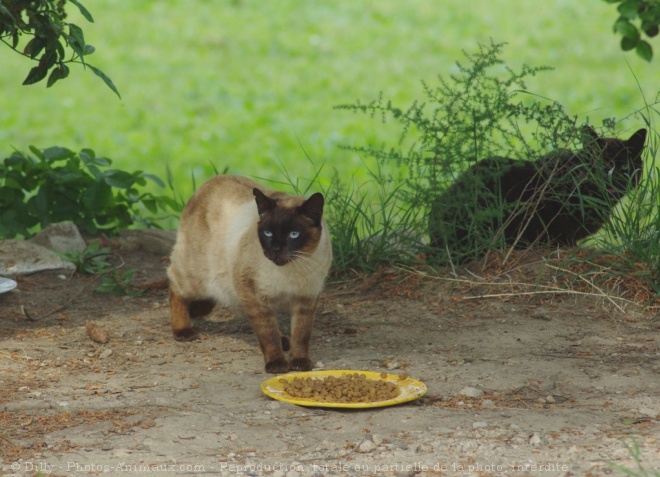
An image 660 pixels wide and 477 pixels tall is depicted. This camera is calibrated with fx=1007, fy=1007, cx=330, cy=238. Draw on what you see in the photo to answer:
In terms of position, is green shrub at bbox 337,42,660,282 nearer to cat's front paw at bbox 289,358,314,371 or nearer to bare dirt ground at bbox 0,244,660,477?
Result: bare dirt ground at bbox 0,244,660,477

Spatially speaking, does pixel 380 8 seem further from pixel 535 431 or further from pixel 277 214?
pixel 535 431

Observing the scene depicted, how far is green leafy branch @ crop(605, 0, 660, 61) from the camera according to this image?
518 centimetres

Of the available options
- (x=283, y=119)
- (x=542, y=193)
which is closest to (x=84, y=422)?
(x=542, y=193)

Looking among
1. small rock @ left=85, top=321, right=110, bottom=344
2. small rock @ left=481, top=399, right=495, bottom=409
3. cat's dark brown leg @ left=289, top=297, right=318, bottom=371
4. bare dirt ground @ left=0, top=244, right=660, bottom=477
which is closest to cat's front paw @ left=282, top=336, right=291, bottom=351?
bare dirt ground @ left=0, top=244, right=660, bottom=477

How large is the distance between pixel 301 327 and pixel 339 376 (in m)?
0.48

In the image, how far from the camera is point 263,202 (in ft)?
16.9

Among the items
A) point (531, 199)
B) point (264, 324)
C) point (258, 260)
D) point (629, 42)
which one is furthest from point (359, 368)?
point (629, 42)

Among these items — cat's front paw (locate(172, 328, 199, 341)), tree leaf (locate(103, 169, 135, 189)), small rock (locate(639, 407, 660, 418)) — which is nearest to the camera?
small rock (locate(639, 407, 660, 418))

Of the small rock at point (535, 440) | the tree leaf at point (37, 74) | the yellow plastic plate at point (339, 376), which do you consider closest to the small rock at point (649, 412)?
the small rock at point (535, 440)

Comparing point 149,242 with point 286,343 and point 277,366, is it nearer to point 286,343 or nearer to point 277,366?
point 286,343

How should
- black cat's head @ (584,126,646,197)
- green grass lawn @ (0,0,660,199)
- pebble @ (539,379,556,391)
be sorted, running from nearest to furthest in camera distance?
pebble @ (539,379,556,391)
black cat's head @ (584,126,646,197)
green grass lawn @ (0,0,660,199)

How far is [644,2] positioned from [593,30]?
10156 millimetres

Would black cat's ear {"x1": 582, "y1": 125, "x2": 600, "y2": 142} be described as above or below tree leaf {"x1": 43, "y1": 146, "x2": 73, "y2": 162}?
above

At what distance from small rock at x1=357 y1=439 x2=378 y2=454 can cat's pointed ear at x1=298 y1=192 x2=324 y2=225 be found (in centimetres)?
149
